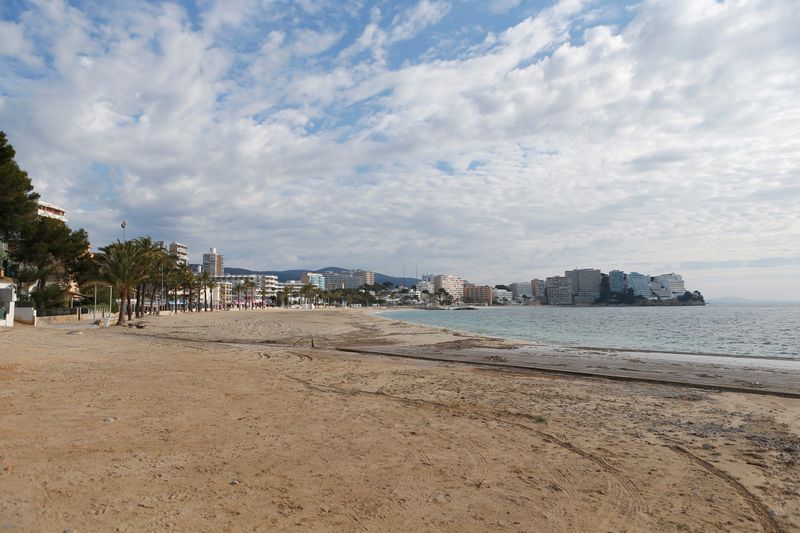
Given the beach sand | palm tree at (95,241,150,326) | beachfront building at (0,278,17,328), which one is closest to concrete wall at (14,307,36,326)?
beachfront building at (0,278,17,328)

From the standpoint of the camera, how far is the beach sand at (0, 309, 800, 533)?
4.69 metres

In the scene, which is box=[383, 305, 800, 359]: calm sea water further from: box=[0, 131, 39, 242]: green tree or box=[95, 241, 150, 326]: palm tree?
box=[0, 131, 39, 242]: green tree

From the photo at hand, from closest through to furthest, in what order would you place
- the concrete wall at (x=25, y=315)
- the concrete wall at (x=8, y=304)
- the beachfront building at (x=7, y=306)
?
1. the beachfront building at (x=7, y=306)
2. the concrete wall at (x=8, y=304)
3. the concrete wall at (x=25, y=315)

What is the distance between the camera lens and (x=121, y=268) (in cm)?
4281

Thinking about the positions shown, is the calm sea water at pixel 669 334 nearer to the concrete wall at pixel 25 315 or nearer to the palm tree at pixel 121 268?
the palm tree at pixel 121 268

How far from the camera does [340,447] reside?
22.7 feet

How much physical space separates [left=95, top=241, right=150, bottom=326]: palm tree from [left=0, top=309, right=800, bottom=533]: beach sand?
33684mm

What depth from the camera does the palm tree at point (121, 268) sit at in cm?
4281

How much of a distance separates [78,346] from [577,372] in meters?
19.8

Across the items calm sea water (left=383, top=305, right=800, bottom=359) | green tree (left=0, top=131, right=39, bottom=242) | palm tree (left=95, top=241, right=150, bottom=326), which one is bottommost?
calm sea water (left=383, top=305, right=800, bottom=359)

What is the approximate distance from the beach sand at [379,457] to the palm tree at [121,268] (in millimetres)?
33684

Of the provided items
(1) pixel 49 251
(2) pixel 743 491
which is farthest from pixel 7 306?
(2) pixel 743 491

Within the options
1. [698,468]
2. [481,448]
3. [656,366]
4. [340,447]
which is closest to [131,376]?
[340,447]

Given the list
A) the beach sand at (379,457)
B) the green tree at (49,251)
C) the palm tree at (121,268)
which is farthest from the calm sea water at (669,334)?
the green tree at (49,251)
